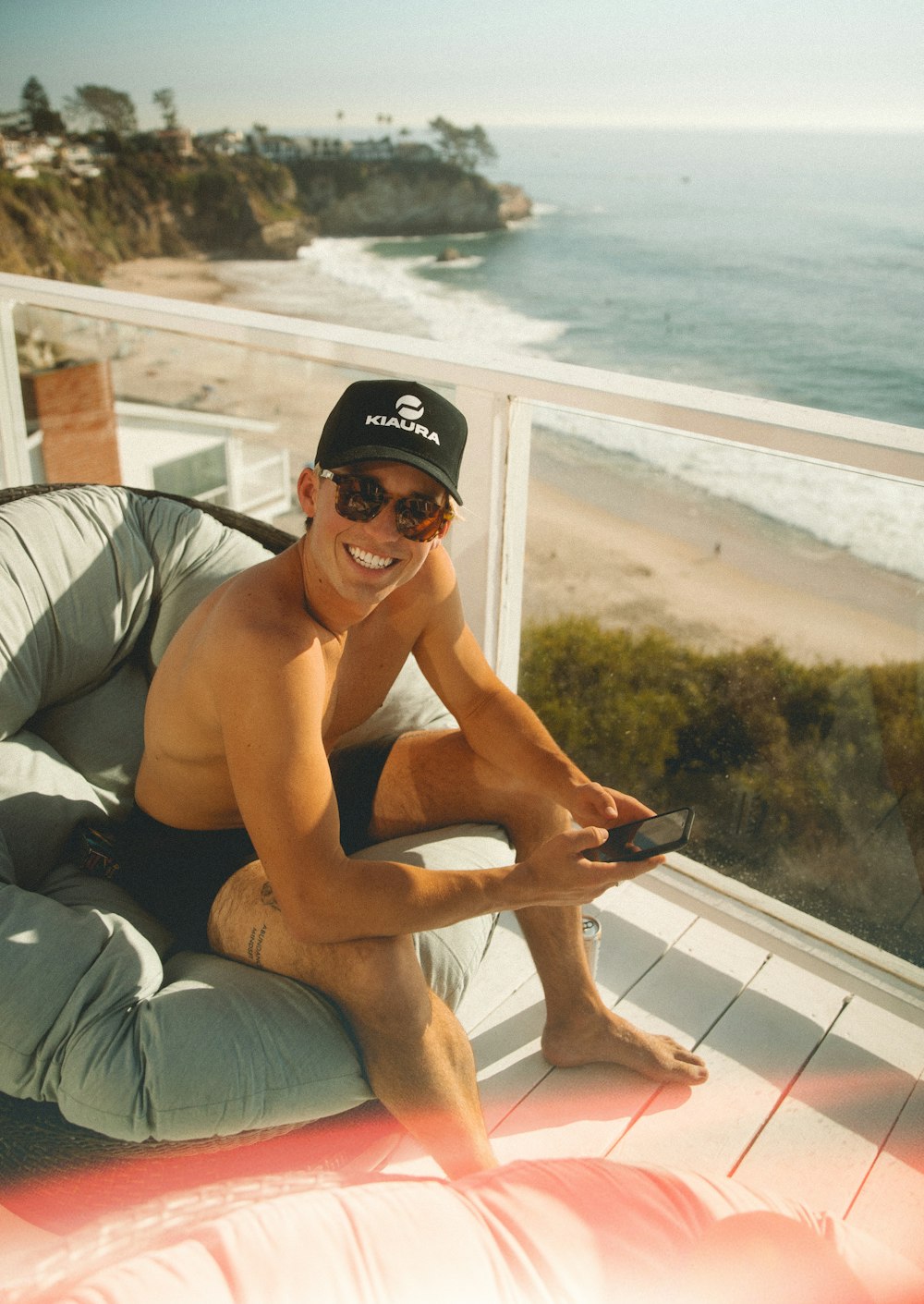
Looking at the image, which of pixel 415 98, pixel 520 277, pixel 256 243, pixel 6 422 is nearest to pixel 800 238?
pixel 520 277

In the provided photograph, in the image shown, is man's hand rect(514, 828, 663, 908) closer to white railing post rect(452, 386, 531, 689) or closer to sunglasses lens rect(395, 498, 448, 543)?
sunglasses lens rect(395, 498, 448, 543)

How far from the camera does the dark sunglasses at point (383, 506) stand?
137 cm

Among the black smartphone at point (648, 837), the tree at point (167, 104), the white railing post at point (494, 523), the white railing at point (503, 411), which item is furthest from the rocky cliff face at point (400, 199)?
the black smartphone at point (648, 837)

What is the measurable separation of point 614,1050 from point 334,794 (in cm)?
72

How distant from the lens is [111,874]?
62.3 inches

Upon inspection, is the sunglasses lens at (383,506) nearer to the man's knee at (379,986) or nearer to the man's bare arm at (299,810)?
the man's bare arm at (299,810)

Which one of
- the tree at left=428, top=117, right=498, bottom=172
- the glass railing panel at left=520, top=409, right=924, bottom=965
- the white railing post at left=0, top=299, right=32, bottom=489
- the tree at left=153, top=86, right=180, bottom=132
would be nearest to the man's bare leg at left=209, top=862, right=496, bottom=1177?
the glass railing panel at left=520, top=409, right=924, bottom=965

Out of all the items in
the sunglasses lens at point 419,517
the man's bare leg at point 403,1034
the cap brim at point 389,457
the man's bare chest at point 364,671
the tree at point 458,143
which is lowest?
the man's bare leg at point 403,1034

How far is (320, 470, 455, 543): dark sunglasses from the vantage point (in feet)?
4.48

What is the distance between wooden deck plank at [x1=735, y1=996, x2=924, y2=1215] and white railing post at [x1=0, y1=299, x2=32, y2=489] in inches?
113

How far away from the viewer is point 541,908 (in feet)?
5.60

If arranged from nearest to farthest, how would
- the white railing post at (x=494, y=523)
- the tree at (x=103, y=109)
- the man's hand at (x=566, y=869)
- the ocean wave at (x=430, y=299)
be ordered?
the man's hand at (x=566, y=869)
the white railing post at (x=494, y=523)
the ocean wave at (x=430, y=299)
the tree at (x=103, y=109)

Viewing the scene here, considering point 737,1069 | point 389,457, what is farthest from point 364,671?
point 737,1069

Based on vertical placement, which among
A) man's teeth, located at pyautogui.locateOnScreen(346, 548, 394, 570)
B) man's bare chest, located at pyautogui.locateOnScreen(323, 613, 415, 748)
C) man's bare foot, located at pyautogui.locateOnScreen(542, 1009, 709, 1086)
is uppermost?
man's teeth, located at pyautogui.locateOnScreen(346, 548, 394, 570)
